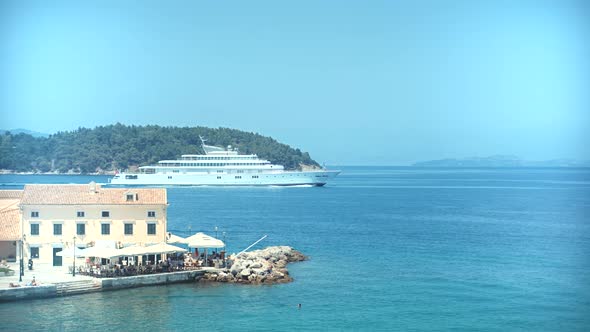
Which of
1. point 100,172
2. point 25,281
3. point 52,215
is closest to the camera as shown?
point 25,281

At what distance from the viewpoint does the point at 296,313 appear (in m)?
27.7

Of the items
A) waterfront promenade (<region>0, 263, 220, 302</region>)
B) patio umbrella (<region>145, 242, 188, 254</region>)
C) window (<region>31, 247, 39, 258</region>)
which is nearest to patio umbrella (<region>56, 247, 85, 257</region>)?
waterfront promenade (<region>0, 263, 220, 302</region>)

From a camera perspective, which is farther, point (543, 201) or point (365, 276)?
point (543, 201)

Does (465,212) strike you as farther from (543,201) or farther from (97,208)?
(97,208)

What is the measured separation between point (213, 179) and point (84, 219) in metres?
91.3

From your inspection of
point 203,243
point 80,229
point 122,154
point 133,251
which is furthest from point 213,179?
point 133,251

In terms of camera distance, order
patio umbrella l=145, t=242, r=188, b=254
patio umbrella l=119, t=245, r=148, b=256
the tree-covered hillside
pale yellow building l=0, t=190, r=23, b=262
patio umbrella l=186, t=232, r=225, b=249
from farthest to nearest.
Answer: the tree-covered hillside
patio umbrella l=186, t=232, r=225, b=249
pale yellow building l=0, t=190, r=23, b=262
patio umbrella l=145, t=242, r=188, b=254
patio umbrella l=119, t=245, r=148, b=256

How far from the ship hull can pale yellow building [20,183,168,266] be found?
89.3 metres

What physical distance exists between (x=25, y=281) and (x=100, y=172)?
547 ft

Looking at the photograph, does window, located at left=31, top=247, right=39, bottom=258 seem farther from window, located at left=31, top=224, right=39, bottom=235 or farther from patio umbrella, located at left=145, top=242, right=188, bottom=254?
patio umbrella, located at left=145, top=242, right=188, bottom=254

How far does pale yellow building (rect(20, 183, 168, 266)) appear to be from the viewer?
33594mm

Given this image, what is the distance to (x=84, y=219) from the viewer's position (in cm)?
3422

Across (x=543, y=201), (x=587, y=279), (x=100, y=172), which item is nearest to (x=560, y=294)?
(x=587, y=279)

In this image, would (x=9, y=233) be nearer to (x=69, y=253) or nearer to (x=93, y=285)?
(x=69, y=253)
